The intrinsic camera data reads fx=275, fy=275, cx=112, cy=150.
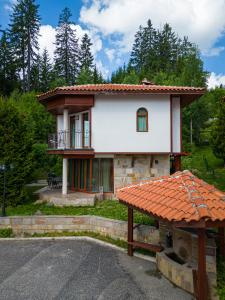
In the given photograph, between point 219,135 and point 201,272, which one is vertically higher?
point 219,135

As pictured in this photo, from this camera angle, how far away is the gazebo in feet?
18.4

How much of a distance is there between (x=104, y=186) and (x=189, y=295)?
8.74 metres

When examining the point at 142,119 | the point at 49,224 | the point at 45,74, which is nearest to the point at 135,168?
the point at 142,119

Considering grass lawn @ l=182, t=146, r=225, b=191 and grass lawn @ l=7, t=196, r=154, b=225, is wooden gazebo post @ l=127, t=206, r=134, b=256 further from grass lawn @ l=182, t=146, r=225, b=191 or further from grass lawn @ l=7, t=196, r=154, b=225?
grass lawn @ l=182, t=146, r=225, b=191

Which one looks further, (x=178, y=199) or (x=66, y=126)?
(x=66, y=126)

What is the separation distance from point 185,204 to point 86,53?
156 ft

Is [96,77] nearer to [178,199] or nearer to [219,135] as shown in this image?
[219,135]

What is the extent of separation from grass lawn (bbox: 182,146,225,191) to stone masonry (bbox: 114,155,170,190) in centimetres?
428

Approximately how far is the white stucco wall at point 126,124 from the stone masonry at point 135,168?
720 mm

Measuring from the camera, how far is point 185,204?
605cm

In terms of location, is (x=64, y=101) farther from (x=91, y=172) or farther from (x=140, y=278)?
(x=140, y=278)

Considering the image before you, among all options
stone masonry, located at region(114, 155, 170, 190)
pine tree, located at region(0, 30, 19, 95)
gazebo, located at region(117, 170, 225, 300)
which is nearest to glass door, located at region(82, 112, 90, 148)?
stone masonry, located at region(114, 155, 170, 190)

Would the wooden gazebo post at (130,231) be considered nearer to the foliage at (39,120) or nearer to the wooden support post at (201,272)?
the wooden support post at (201,272)

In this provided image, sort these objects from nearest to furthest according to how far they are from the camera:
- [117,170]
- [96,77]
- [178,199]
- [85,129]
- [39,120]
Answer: [178,199] < [117,170] < [85,129] < [39,120] < [96,77]
